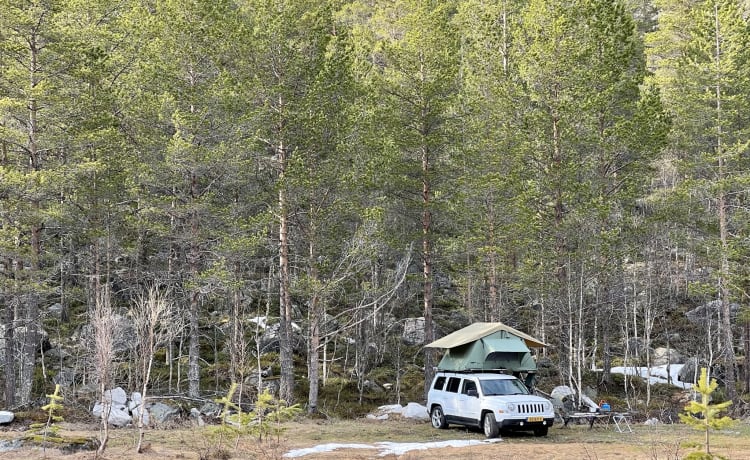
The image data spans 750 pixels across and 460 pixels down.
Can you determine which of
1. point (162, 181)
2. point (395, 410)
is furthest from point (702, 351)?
point (162, 181)

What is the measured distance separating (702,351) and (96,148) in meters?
28.8

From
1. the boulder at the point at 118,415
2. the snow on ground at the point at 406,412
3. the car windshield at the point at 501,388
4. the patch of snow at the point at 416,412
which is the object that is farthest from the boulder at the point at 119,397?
the car windshield at the point at 501,388

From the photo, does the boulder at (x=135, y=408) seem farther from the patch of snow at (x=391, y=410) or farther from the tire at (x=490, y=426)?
the tire at (x=490, y=426)

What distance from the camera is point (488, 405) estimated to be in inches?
607

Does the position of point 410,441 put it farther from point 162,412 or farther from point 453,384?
point 162,412

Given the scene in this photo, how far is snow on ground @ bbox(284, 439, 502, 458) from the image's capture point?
13297 mm

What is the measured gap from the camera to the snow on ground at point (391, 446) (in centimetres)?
1330

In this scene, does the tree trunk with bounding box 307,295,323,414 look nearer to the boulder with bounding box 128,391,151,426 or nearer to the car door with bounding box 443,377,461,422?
the boulder with bounding box 128,391,151,426

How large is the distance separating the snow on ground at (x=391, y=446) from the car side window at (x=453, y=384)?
2303mm

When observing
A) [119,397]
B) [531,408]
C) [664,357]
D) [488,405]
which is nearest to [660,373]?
[664,357]

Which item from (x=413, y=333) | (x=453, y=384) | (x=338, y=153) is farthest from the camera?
(x=413, y=333)

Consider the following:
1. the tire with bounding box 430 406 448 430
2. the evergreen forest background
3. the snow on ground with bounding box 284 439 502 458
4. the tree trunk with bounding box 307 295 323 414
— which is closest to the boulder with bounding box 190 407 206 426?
the evergreen forest background

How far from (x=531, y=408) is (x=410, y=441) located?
119 inches

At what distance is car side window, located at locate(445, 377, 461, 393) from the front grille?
2.06 meters
